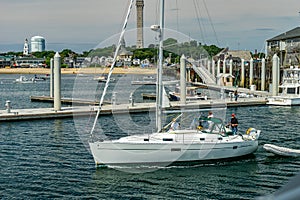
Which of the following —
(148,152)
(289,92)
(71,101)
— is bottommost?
(148,152)

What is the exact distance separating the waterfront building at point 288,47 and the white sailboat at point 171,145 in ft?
241

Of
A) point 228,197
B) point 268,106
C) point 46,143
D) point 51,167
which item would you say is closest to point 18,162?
point 51,167

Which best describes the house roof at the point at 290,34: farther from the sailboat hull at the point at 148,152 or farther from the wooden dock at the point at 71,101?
the sailboat hull at the point at 148,152

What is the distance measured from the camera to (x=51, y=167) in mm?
23797

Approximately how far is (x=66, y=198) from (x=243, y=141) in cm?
1202

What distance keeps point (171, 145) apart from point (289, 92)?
1775 inches

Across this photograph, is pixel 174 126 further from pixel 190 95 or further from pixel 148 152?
pixel 190 95

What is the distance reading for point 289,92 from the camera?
64000 millimetres

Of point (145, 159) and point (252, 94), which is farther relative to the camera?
point (252, 94)

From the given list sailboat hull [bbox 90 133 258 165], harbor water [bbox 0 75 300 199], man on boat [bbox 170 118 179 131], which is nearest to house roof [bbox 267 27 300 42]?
harbor water [bbox 0 75 300 199]

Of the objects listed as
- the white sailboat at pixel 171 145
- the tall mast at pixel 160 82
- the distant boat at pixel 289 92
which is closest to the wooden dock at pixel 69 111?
the white sailboat at pixel 171 145

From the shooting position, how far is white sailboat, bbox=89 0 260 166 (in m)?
23.2

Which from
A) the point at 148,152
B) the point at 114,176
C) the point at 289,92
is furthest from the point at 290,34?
the point at 114,176

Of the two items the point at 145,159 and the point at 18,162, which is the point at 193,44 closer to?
the point at 145,159
